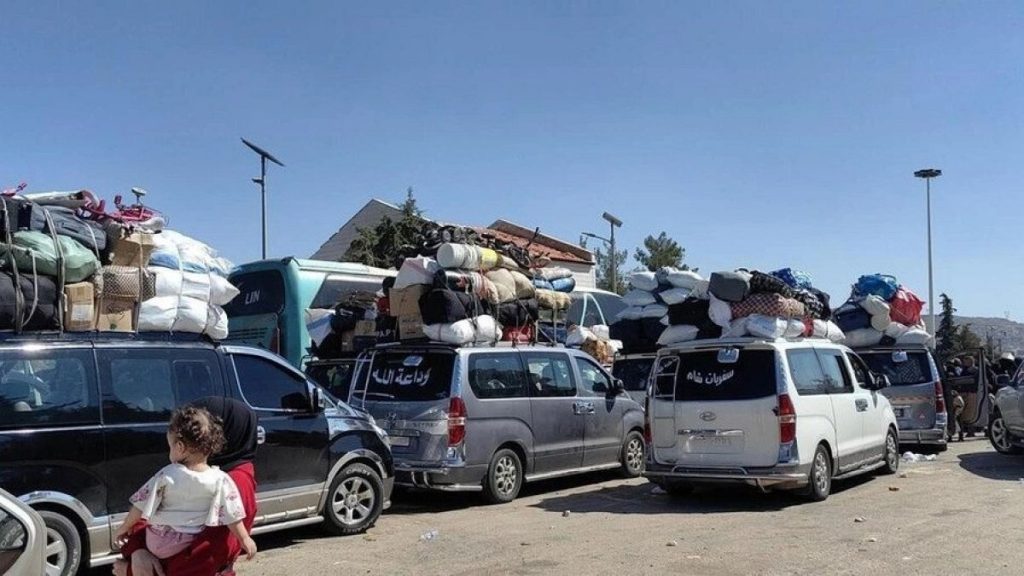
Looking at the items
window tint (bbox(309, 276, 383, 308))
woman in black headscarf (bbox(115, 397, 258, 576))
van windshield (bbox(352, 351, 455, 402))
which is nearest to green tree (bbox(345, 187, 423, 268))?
window tint (bbox(309, 276, 383, 308))

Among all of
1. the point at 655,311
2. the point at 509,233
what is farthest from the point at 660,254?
the point at 655,311

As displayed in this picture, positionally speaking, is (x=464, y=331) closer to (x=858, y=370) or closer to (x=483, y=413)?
(x=483, y=413)

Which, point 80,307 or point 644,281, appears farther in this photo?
point 644,281

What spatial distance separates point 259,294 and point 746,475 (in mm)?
8720

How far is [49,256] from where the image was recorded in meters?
7.36

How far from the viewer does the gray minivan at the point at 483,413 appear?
10.4 m

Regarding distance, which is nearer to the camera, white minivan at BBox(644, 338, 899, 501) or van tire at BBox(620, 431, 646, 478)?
white minivan at BBox(644, 338, 899, 501)

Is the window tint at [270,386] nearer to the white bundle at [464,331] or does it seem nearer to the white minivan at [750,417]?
the white bundle at [464,331]

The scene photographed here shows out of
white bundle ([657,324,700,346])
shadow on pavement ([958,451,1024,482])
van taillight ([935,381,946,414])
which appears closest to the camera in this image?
white bundle ([657,324,700,346])

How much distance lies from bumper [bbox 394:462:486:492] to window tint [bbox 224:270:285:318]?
5565 millimetres

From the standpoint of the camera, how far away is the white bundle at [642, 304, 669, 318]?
15359 millimetres

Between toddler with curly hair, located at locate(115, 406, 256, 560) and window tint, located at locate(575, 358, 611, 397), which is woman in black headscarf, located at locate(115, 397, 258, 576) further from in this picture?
window tint, located at locate(575, 358, 611, 397)

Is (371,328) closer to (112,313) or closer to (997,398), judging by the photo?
(112,313)

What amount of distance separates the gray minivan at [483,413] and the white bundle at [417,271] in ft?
2.80
